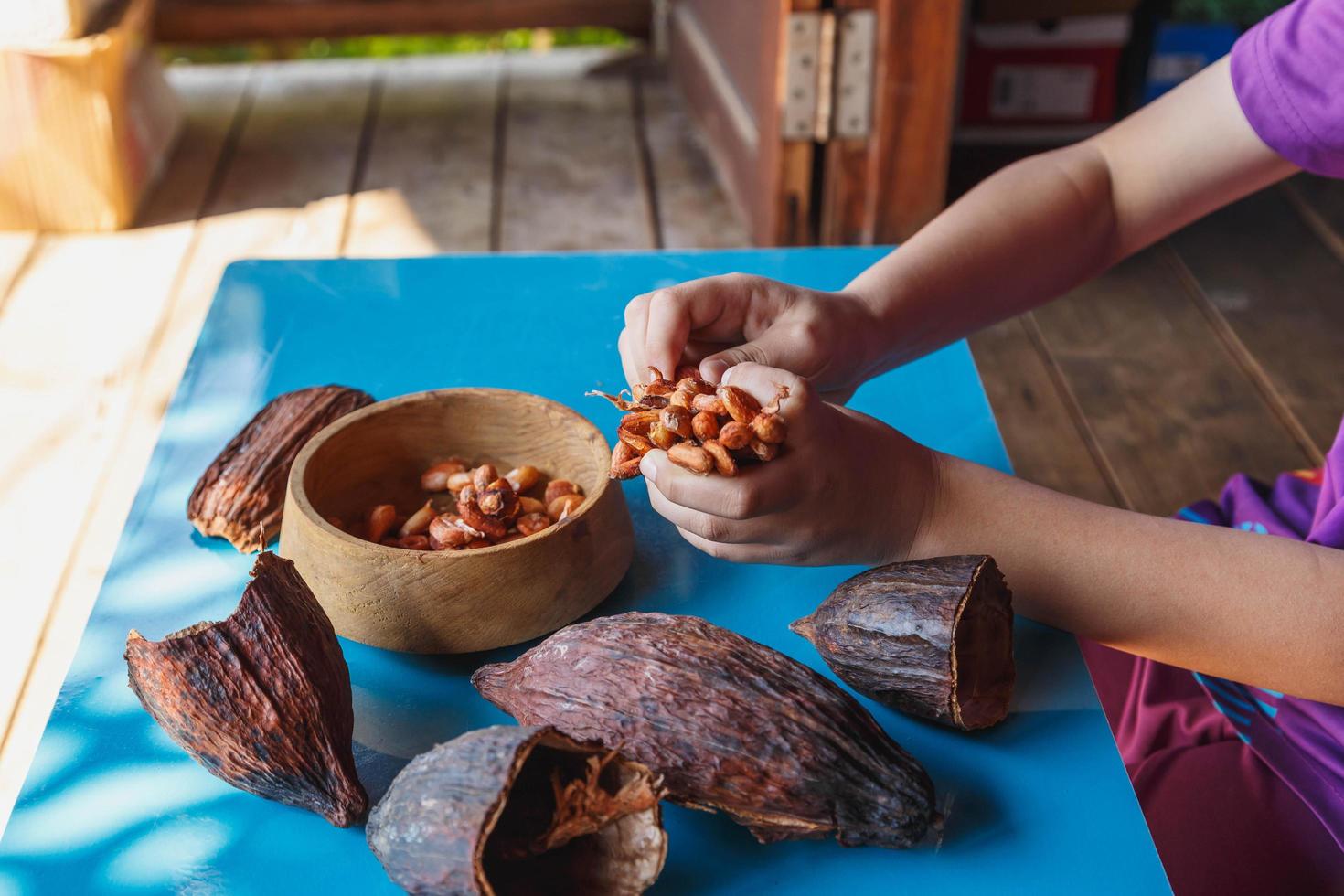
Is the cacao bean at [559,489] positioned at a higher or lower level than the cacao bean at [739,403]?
lower

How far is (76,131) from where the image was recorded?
2625mm

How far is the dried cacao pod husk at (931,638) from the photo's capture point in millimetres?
812

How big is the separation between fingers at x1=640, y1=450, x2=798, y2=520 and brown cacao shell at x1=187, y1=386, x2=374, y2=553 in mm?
328

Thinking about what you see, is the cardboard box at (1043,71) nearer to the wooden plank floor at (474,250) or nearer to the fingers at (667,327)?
the wooden plank floor at (474,250)

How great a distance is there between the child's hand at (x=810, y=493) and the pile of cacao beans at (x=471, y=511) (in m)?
0.12

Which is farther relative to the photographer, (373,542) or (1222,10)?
(1222,10)

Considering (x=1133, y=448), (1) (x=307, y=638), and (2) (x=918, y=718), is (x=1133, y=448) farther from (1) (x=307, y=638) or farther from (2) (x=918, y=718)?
(1) (x=307, y=638)

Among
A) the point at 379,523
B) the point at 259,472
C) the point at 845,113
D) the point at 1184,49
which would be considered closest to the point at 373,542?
the point at 379,523

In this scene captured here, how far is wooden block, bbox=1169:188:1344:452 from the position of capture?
7.47ft

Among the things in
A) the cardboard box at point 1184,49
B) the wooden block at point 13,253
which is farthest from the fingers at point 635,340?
the cardboard box at point 1184,49

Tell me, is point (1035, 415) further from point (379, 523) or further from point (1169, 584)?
point (379, 523)

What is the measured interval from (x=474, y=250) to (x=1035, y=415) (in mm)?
1174

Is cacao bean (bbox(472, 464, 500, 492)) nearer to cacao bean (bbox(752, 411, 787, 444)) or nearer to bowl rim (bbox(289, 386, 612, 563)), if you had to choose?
bowl rim (bbox(289, 386, 612, 563))

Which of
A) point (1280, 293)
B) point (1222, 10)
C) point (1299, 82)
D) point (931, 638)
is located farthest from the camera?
point (1222, 10)
